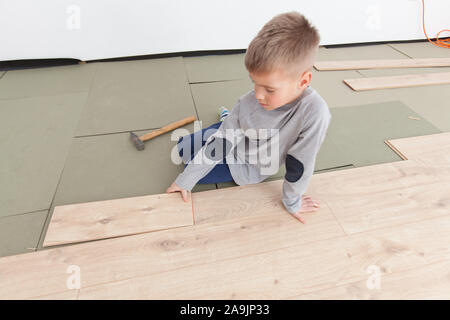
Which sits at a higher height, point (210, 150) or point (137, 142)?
point (210, 150)

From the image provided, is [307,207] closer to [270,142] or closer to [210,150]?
[270,142]

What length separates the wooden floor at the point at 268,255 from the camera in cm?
100

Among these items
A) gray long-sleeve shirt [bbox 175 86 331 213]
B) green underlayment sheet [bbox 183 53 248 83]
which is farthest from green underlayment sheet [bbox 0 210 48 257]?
green underlayment sheet [bbox 183 53 248 83]

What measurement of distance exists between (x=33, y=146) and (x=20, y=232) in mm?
703

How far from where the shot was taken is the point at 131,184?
1.45 metres

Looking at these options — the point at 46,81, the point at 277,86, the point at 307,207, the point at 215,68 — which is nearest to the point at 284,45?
the point at 277,86

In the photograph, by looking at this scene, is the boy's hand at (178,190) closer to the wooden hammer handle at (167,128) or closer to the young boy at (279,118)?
the young boy at (279,118)

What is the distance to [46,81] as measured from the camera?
7.47 ft

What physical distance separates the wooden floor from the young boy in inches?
4.7

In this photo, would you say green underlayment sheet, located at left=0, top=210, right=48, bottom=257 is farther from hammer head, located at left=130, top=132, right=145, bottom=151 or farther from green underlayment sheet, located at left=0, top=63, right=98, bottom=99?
green underlayment sheet, located at left=0, top=63, right=98, bottom=99

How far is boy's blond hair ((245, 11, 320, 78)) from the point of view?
Result: 2.52 feet

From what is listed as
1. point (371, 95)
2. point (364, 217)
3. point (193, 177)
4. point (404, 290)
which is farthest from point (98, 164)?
point (371, 95)

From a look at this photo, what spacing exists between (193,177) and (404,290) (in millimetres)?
1031
